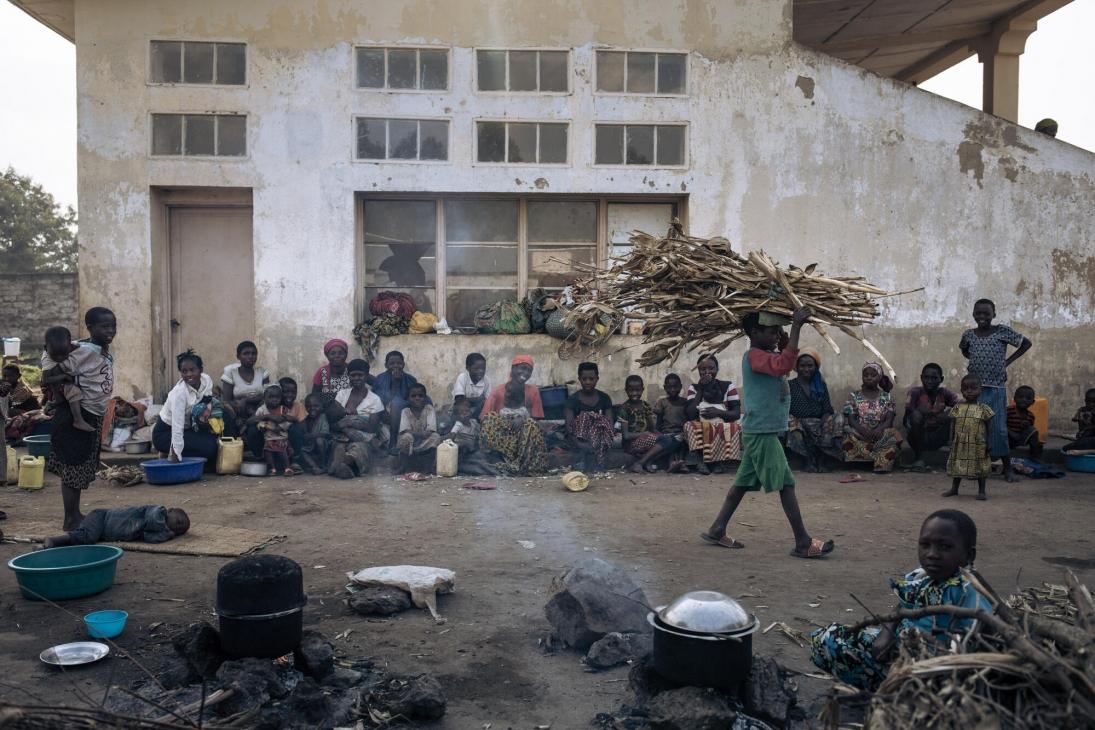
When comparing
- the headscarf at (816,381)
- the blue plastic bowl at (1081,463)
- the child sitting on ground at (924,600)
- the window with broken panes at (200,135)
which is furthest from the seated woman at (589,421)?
the child sitting on ground at (924,600)

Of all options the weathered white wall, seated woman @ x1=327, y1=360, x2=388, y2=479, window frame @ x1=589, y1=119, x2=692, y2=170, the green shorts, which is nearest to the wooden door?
the weathered white wall

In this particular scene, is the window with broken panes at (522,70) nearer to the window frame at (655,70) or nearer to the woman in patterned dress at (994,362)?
the window frame at (655,70)

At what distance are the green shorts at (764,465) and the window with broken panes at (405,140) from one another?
221 inches

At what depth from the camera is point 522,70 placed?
992 cm

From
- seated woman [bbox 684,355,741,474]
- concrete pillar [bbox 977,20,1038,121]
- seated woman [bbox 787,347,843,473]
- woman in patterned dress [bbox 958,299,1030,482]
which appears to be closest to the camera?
woman in patterned dress [bbox 958,299,1030,482]

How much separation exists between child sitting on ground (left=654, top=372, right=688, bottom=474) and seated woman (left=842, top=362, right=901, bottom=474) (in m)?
1.73

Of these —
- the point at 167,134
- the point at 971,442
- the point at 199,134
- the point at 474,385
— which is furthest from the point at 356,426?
the point at 971,442

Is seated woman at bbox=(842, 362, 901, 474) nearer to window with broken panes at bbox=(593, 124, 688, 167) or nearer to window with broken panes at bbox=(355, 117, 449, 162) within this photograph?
window with broken panes at bbox=(593, 124, 688, 167)

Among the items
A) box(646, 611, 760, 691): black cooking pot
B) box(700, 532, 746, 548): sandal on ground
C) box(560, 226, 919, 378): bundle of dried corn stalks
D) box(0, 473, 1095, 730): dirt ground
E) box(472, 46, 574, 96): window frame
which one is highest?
box(472, 46, 574, 96): window frame

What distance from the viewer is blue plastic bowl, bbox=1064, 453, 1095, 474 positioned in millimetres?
9156

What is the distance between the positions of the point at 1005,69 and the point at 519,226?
7.59 m

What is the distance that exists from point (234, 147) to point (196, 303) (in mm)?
1856

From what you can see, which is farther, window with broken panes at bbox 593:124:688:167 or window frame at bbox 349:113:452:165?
window with broken panes at bbox 593:124:688:167

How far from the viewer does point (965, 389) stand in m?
7.96
